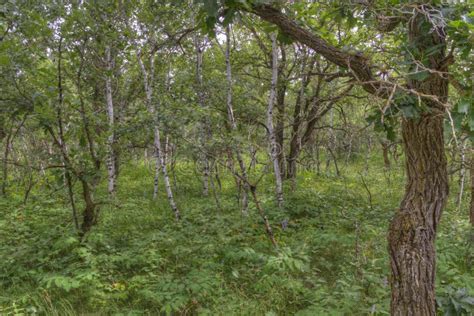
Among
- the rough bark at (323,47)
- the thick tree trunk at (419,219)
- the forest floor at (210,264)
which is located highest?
the rough bark at (323,47)

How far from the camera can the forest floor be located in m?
4.43

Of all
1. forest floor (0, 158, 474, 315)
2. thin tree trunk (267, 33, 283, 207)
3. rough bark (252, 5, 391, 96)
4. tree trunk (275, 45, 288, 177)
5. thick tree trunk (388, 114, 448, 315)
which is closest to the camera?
rough bark (252, 5, 391, 96)

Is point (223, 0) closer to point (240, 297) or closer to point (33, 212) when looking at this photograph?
point (240, 297)

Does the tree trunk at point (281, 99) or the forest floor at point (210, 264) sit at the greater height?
the tree trunk at point (281, 99)

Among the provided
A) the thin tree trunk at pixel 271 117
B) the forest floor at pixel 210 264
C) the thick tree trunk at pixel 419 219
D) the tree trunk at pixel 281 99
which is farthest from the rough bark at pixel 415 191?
the tree trunk at pixel 281 99

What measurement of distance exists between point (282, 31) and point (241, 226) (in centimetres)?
498

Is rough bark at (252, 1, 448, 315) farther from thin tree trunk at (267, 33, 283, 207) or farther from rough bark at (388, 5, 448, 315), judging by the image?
thin tree trunk at (267, 33, 283, 207)

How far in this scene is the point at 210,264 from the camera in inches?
213

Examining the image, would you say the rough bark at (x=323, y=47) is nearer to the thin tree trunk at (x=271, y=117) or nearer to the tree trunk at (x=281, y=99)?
the thin tree trunk at (x=271, y=117)

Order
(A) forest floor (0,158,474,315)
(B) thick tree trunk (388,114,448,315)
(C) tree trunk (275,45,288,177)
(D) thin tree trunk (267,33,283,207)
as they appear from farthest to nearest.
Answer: (C) tree trunk (275,45,288,177) < (D) thin tree trunk (267,33,283,207) < (A) forest floor (0,158,474,315) < (B) thick tree trunk (388,114,448,315)

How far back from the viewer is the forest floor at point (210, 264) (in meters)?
4.43

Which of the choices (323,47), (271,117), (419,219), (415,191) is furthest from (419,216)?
(271,117)

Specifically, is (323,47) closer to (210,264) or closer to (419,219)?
(419,219)

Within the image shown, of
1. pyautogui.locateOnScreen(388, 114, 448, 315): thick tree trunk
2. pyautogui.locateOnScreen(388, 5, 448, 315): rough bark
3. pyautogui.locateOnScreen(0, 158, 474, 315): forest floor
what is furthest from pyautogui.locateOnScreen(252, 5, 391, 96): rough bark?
pyautogui.locateOnScreen(0, 158, 474, 315): forest floor
